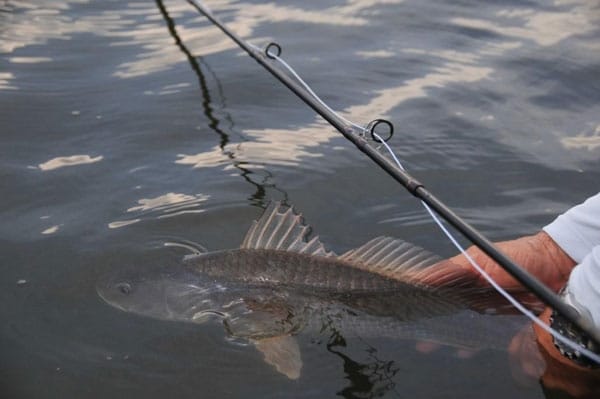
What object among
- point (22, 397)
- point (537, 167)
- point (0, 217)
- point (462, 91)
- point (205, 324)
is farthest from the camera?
point (462, 91)

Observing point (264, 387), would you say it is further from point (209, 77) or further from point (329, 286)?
point (209, 77)

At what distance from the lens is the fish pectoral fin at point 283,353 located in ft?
11.9

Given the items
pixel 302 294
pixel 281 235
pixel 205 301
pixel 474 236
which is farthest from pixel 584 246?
pixel 205 301

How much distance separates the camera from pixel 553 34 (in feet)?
25.1

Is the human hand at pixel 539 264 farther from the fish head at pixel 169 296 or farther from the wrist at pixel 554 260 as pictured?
the fish head at pixel 169 296

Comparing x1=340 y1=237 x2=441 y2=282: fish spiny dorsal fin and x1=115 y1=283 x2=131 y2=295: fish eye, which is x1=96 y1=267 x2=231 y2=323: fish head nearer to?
x1=115 y1=283 x2=131 y2=295: fish eye

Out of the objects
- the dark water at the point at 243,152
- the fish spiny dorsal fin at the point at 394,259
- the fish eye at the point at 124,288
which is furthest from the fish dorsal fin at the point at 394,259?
the fish eye at the point at 124,288

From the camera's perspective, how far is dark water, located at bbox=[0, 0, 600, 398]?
3.77 m

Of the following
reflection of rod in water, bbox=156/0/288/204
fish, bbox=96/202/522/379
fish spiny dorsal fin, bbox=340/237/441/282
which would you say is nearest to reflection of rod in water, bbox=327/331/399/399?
fish, bbox=96/202/522/379

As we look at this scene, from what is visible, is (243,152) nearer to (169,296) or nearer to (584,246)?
(169,296)

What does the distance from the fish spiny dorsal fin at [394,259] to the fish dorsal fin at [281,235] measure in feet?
0.65

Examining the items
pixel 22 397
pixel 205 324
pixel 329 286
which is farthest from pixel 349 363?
pixel 22 397

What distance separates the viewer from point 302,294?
152 inches

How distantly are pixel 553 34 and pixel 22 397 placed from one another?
5720 millimetres
